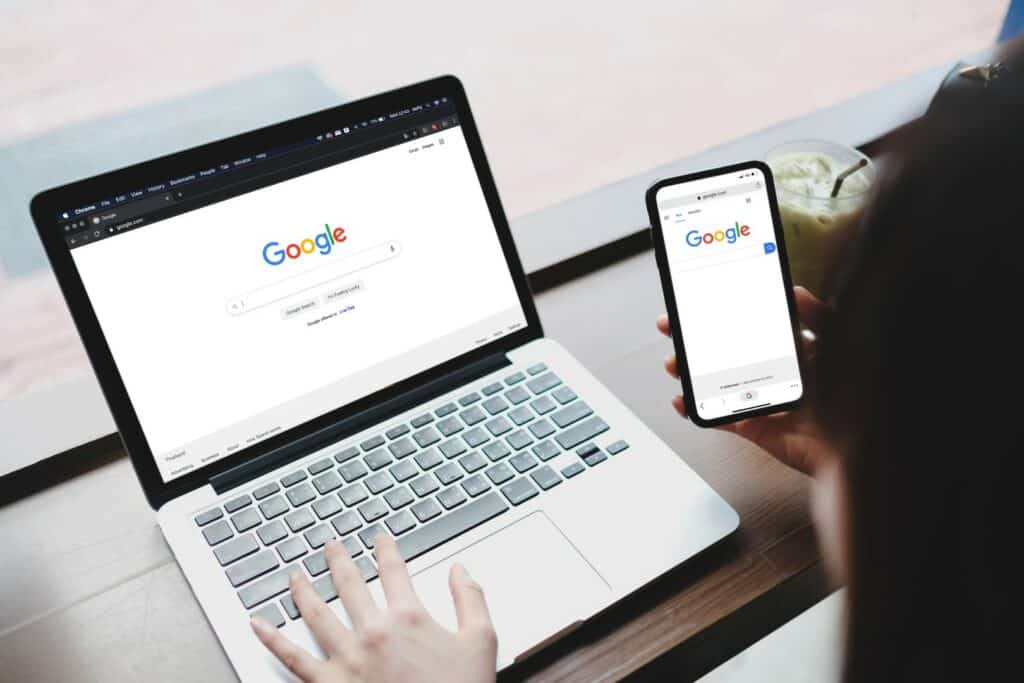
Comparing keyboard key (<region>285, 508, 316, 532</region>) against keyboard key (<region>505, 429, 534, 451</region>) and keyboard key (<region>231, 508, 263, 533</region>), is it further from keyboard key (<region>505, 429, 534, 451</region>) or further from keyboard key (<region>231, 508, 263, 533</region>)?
keyboard key (<region>505, 429, 534, 451</region>)

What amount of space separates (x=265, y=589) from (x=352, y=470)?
0.36 ft

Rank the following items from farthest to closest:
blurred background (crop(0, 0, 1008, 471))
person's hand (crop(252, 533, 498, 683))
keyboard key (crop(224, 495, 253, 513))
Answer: blurred background (crop(0, 0, 1008, 471)) < keyboard key (crop(224, 495, 253, 513)) < person's hand (crop(252, 533, 498, 683))

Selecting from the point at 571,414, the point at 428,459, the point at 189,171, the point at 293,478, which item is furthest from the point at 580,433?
the point at 189,171

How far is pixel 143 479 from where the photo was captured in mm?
648

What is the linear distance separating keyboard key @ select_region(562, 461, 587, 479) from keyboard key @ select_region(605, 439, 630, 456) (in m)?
0.03

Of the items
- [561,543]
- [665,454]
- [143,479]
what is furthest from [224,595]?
[665,454]

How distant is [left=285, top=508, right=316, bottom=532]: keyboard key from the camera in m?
0.65

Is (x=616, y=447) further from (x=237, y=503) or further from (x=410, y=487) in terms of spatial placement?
(x=237, y=503)

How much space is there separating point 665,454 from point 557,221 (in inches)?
14.0

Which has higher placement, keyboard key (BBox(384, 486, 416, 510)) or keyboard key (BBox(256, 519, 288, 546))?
keyboard key (BBox(256, 519, 288, 546))

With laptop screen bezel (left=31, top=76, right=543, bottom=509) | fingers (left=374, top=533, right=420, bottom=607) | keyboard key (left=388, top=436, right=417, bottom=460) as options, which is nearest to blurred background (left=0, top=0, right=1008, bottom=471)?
laptop screen bezel (left=31, top=76, right=543, bottom=509)

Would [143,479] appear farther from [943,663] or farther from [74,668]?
[943,663]

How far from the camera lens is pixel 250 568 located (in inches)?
24.6

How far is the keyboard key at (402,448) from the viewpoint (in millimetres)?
695
